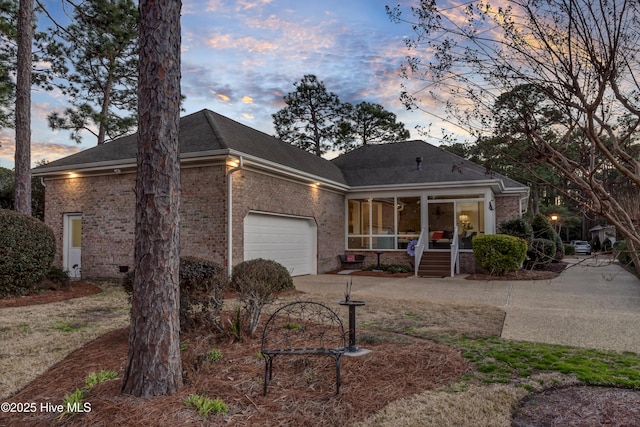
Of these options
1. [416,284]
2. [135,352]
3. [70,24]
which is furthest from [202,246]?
[70,24]

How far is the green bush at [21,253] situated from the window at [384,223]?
35.0ft

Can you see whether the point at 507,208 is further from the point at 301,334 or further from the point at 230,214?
the point at 301,334

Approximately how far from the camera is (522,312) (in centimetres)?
777

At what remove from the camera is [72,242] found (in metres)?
13.3

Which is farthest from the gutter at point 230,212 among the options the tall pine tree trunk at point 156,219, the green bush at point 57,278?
the tall pine tree trunk at point 156,219

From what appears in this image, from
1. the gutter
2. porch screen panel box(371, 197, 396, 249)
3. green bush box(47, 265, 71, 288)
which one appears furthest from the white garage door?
green bush box(47, 265, 71, 288)

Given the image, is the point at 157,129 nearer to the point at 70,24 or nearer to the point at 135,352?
the point at 135,352

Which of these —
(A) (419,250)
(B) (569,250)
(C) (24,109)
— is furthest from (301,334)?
(B) (569,250)

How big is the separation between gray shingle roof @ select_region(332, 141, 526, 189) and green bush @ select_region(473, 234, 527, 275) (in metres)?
2.25

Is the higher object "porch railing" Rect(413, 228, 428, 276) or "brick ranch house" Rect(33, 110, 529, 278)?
"brick ranch house" Rect(33, 110, 529, 278)

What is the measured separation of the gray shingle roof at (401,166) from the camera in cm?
1625

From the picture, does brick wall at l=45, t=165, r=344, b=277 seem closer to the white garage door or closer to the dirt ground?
the white garage door

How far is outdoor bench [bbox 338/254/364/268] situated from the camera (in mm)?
16547

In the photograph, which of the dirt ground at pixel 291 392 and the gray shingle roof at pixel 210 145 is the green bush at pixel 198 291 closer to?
the dirt ground at pixel 291 392
